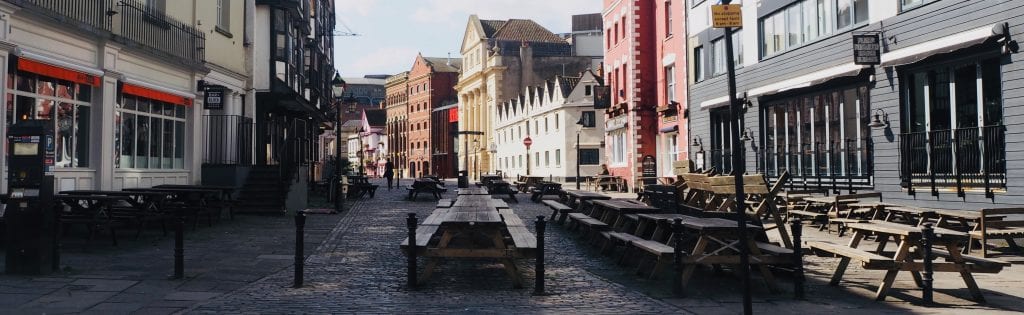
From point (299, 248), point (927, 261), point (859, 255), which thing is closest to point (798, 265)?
point (859, 255)

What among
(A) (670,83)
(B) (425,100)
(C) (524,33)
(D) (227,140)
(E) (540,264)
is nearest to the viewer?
(E) (540,264)

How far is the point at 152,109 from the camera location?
1855 centimetres

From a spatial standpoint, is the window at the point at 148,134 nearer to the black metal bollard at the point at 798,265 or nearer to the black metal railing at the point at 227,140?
the black metal railing at the point at 227,140

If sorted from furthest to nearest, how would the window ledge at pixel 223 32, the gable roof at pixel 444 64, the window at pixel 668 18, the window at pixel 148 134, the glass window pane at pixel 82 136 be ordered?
1. the gable roof at pixel 444 64
2. the window at pixel 668 18
3. the window ledge at pixel 223 32
4. the window at pixel 148 134
5. the glass window pane at pixel 82 136

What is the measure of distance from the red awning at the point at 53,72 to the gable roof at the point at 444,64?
306ft

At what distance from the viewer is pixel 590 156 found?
183 ft

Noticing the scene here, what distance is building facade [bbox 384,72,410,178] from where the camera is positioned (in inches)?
4537

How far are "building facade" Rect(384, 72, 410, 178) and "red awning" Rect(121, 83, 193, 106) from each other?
93.5 metres

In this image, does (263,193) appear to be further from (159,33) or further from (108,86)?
(108,86)

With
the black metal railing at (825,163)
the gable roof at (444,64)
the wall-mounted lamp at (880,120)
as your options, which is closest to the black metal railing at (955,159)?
the wall-mounted lamp at (880,120)

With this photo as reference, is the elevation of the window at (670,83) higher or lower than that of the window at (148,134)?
higher

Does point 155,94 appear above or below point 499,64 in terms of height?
below

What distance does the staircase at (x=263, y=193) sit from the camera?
19938 mm

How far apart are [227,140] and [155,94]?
14.6 feet
